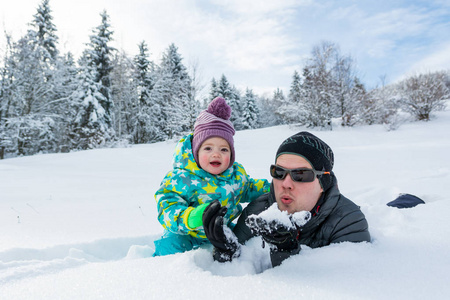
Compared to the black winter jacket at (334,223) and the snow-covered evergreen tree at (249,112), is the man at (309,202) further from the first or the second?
the snow-covered evergreen tree at (249,112)

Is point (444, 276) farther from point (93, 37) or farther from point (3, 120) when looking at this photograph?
point (93, 37)

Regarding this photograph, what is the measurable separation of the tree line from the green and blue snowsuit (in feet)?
47.5

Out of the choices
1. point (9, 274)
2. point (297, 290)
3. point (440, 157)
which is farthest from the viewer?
point (440, 157)

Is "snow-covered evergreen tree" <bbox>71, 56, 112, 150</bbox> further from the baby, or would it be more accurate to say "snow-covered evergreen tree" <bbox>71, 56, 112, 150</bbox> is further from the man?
the man

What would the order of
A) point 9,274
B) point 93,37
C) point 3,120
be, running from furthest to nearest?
point 93,37 → point 3,120 → point 9,274

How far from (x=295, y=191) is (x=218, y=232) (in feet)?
1.84

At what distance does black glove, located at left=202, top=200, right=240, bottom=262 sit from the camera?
1222 millimetres

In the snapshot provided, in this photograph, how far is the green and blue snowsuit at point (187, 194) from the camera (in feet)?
5.63

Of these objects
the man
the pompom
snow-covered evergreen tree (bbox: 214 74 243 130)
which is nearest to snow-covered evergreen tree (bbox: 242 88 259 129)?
snow-covered evergreen tree (bbox: 214 74 243 130)

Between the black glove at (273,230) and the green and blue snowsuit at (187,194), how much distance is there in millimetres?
606

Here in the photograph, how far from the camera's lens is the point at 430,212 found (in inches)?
79.3

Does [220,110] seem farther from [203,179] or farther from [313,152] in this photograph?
[313,152]

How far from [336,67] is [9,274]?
1770 cm

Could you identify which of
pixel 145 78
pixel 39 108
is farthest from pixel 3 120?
pixel 145 78
